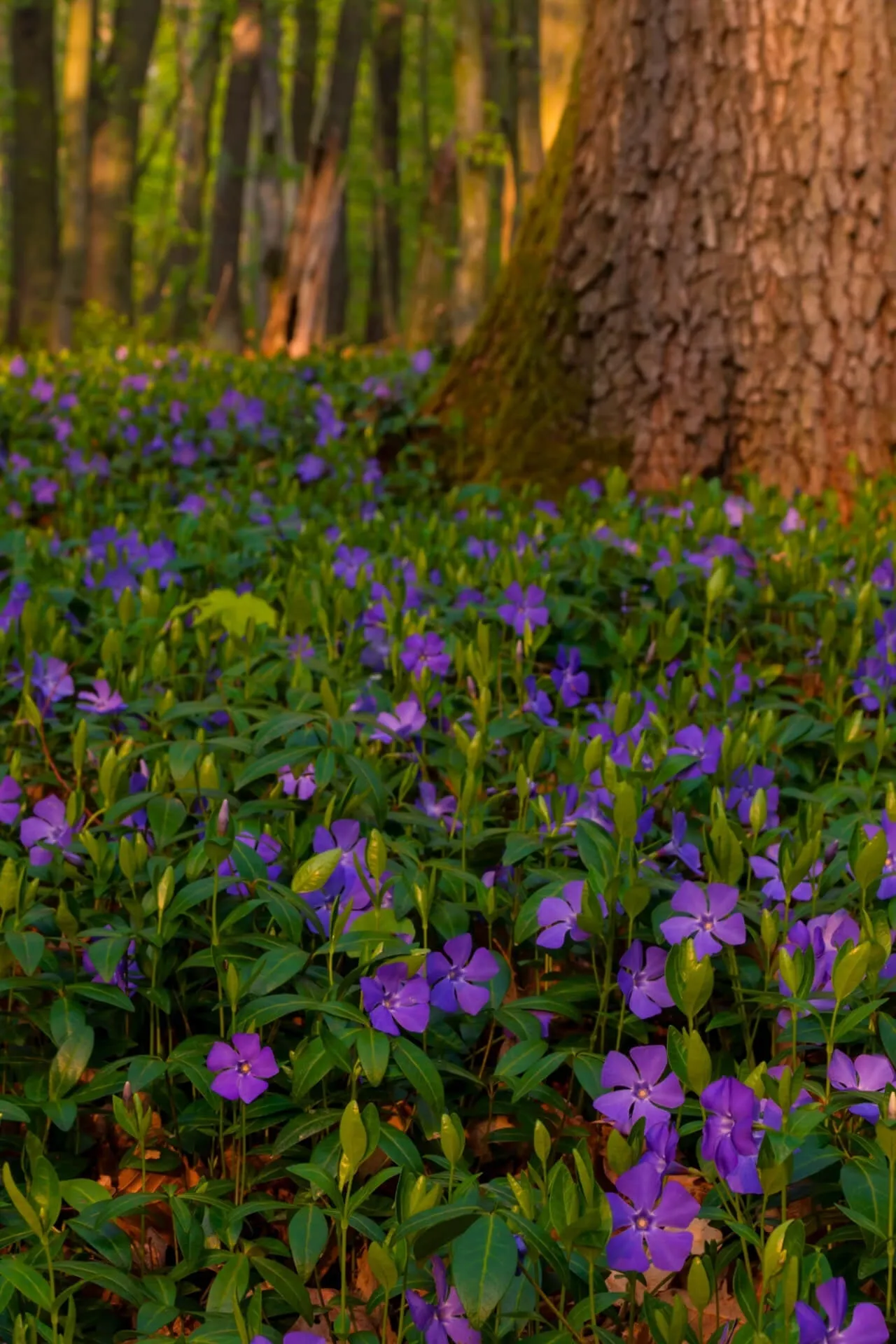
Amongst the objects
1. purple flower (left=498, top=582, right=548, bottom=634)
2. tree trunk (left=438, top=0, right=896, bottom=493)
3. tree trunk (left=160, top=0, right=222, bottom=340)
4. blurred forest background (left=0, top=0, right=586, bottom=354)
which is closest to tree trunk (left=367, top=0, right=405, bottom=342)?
blurred forest background (left=0, top=0, right=586, bottom=354)

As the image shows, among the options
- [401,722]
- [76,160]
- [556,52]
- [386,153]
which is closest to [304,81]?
[386,153]

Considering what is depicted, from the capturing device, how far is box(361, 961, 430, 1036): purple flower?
165cm

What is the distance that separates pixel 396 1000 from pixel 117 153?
15.5 m

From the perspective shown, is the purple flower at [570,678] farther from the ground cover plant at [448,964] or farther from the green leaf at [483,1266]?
the green leaf at [483,1266]

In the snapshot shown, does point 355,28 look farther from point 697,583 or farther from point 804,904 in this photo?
point 804,904

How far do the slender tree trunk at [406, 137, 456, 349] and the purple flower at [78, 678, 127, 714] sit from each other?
8963 mm

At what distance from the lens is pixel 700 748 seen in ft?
7.80

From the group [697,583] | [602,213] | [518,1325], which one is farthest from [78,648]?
[602,213]

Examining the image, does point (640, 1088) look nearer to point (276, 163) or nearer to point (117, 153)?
point (276, 163)

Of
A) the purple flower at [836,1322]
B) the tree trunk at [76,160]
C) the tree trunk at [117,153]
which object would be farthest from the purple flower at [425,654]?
the tree trunk at [117,153]

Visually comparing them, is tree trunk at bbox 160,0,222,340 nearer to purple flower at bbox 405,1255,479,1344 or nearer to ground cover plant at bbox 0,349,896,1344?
ground cover plant at bbox 0,349,896,1344

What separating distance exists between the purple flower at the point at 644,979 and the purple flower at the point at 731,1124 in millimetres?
344

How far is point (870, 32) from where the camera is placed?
495 cm

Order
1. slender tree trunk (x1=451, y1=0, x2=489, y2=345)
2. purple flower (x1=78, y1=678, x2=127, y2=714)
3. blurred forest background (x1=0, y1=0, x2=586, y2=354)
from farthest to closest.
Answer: blurred forest background (x1=0, y1=0, x2=586, y2=354), slender tree trunk (x1=451, y1=0, x2=489, y2=345), purple flower (x1=78, y1=678, x2=127, y2=714)
